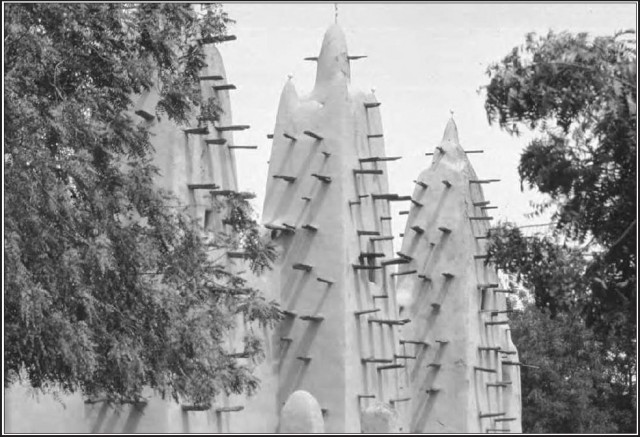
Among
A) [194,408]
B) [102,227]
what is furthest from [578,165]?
[194,408]

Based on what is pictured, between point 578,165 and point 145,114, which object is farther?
point 145,114

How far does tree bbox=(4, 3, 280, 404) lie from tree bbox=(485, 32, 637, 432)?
209 inches

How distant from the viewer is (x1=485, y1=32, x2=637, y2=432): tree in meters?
13.6

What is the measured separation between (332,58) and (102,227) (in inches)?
502

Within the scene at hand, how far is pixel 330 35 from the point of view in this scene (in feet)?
98.1

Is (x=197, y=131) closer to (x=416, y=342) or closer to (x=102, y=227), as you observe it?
(x=102, y=227)

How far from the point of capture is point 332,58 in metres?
29.6

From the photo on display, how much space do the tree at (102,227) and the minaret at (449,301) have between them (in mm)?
13809

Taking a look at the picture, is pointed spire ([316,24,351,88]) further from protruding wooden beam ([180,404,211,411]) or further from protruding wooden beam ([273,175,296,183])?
protruding wooden beam ([180,404,211,411])

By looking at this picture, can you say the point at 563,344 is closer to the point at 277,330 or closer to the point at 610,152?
the point at 277,330

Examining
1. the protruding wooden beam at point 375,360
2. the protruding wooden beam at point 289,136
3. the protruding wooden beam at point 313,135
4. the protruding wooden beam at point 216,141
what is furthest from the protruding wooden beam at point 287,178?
the protruding wooden beam at point 216,141

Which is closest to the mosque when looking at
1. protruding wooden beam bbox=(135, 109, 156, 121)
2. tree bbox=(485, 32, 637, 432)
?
protruding wooden beam bbox=(135, 109, 156, 121)

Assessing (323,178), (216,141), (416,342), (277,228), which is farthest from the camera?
(416,342)

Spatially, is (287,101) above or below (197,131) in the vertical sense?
above
